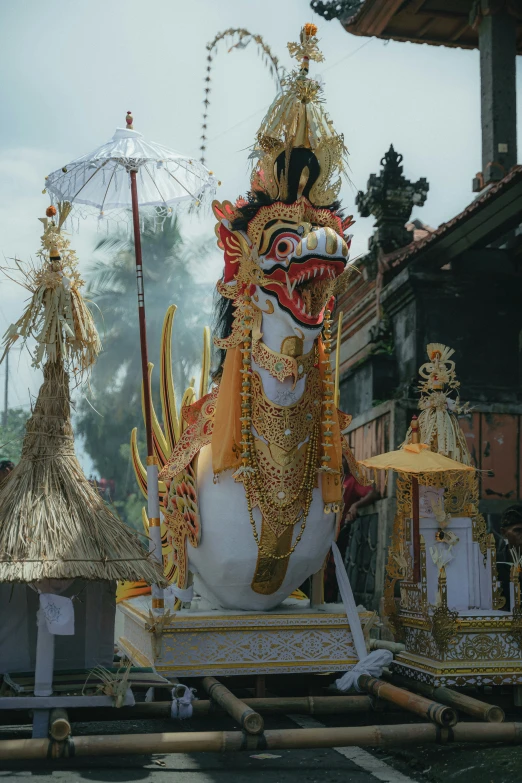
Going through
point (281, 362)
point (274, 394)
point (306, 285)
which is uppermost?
point (306, 285)

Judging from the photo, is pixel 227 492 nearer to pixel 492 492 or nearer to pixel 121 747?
pixel 121 747

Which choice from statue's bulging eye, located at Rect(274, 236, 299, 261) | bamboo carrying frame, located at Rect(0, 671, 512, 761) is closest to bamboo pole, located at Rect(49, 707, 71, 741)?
bamboo carrying frame, located at Rect(0, 671, 512, 761)

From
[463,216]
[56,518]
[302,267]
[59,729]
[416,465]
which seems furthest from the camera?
[463,216]

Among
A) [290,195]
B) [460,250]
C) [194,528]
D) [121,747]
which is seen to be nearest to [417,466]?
[194,528]

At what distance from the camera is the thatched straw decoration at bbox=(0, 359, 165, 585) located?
3.57 meters

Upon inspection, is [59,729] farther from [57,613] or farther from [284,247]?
[284,247]

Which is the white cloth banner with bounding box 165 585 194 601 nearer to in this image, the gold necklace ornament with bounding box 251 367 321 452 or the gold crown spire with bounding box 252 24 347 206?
the gold necklace ornament with bounding box 251 367 321 452

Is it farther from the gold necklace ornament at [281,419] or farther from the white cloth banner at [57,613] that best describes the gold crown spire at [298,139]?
the white cloth banner at [57,613]

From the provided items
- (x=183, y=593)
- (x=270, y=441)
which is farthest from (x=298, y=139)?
(x=183, y=593)

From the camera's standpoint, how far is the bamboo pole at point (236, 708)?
337 cm

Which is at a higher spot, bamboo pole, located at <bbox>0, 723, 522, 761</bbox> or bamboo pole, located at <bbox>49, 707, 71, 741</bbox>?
A: bamboo pole, located at <bbox>49, 707, 71, 741</bbox>

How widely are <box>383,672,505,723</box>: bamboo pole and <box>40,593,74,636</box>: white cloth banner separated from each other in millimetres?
1586

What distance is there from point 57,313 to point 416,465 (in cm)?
196

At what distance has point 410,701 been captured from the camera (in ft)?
12.3
